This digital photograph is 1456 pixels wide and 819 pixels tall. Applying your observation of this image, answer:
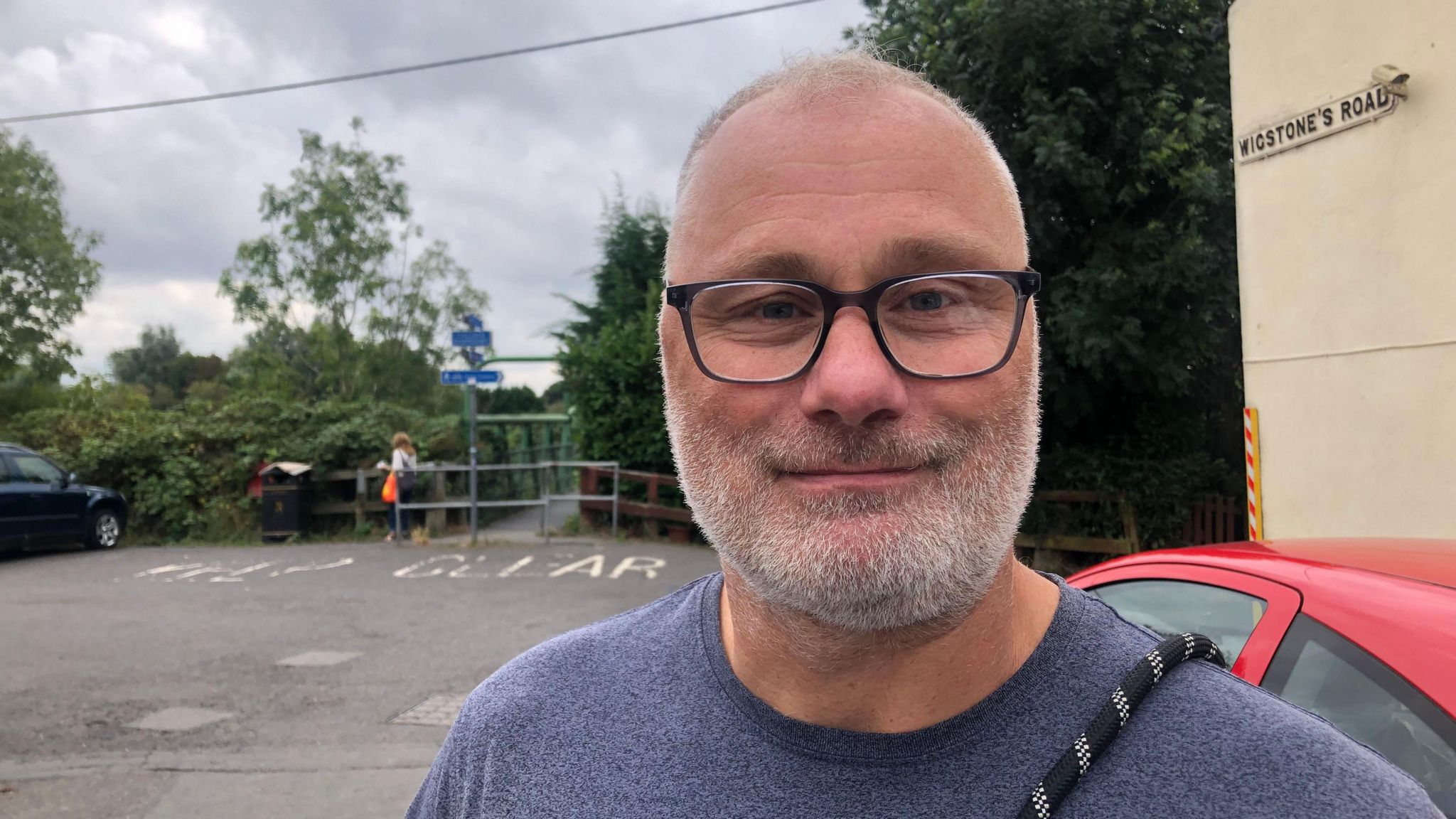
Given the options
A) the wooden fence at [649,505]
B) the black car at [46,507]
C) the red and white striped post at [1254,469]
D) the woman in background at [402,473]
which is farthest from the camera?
the woman in background at [402,473]

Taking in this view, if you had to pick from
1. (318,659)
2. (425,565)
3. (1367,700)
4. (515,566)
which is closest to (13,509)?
(425,565)

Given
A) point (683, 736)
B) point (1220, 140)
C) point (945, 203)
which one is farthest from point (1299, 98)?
point (683, 736)

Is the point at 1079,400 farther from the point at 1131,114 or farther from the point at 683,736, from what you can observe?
the point at 683,736

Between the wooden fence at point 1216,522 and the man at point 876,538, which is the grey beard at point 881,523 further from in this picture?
the wooden fence at point 1216,522

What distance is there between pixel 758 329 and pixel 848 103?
32 centimetres

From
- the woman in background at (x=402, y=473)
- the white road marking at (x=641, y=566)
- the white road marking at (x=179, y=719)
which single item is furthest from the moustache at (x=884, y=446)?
the woman in background at (x=402, y=473)

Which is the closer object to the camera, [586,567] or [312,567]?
[586,567]

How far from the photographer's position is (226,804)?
4469 mm

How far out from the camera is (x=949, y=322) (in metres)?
1.14

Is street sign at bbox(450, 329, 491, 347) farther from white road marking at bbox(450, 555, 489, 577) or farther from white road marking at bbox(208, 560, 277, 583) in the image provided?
white road marking at bbox(208, 560, 277, 583)

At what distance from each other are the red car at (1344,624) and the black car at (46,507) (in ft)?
49.2

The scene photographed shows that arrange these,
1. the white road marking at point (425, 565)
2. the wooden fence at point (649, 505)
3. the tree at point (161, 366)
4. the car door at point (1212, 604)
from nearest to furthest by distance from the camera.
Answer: the car door at point (1212, 604) < the white road marking at point (425, 565) < the wooden fence at point (649, 505) < the tree at point (161, 366)

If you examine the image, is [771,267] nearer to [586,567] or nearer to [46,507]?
[586,567]

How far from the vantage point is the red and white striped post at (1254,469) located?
588cm
